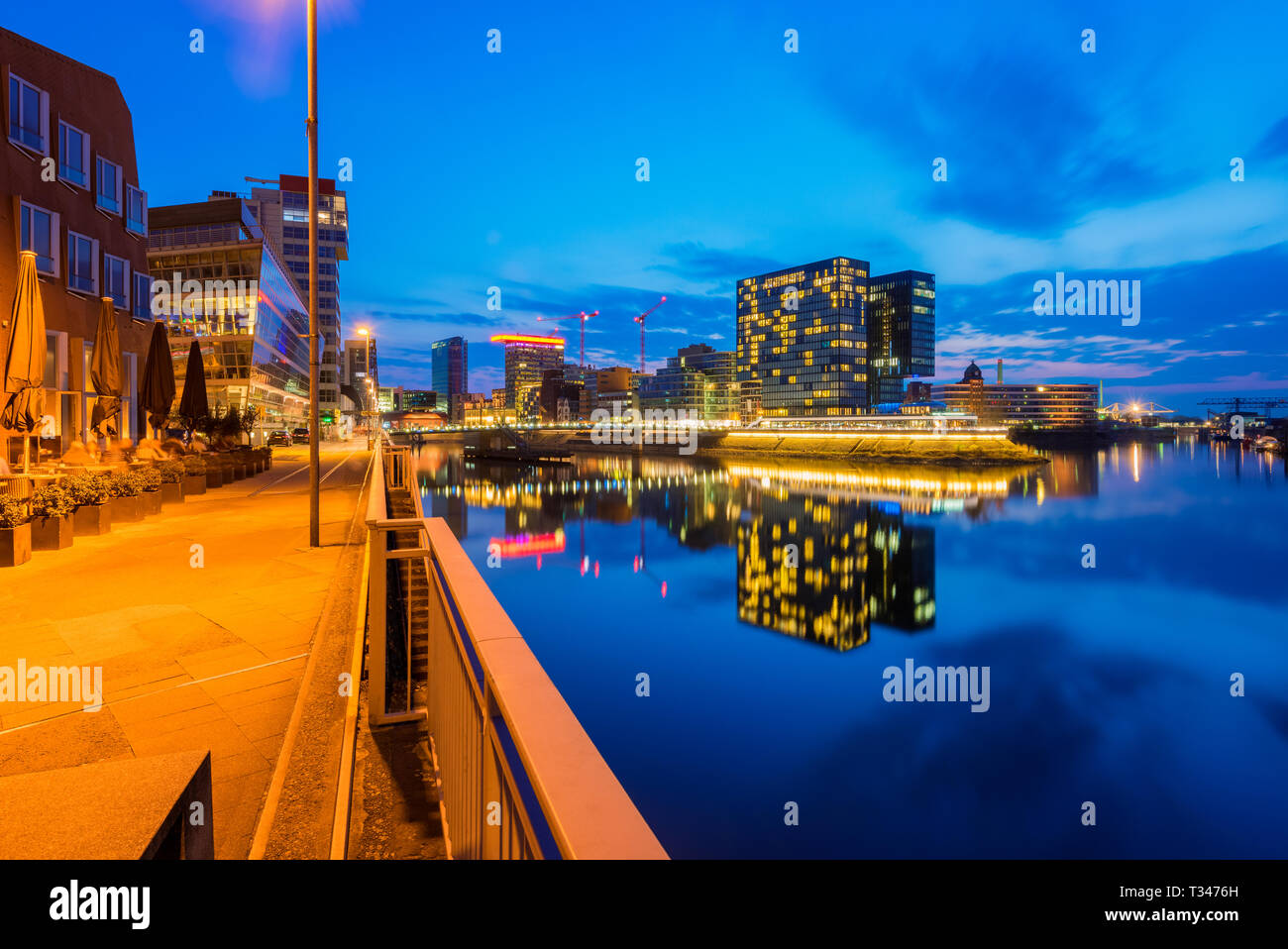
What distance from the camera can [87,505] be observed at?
12.8 metres

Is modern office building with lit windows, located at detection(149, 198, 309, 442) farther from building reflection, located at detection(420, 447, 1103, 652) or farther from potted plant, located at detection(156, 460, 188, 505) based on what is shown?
potted plant, located at detection(156, 460, 188, 505)

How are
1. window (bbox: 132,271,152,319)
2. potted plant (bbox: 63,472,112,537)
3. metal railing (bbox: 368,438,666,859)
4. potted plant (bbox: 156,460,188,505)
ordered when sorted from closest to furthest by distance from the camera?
metal railing (bbox: 368,438,666,859) → potted plant (bbox: 63,472,112,537) → potted plant (bbox: 156,460,188,505) → window (bbox: 132,271,152,319)

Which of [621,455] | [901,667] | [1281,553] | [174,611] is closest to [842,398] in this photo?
[621,455]

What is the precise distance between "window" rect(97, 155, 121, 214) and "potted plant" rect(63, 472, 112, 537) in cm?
1952

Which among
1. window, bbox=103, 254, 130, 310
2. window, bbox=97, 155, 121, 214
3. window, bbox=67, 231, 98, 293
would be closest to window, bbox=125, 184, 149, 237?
window, bbox=97, 155, 121, 214

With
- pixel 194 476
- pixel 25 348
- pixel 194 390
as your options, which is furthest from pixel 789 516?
pixel 25 348

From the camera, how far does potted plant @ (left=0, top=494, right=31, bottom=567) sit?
10211 millimetres

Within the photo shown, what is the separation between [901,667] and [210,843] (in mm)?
18433

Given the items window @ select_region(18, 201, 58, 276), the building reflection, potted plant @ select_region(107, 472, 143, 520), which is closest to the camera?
potted plant @ select_region(107, 472, 143, 520)

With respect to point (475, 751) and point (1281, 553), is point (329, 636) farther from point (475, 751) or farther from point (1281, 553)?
point (1281, 553)

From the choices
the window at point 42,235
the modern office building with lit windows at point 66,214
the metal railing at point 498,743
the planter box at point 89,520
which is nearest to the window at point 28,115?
the modern office building with lit windows at point 66,214

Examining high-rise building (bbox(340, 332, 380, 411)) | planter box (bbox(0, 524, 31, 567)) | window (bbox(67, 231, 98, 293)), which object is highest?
high-rise building (bbox(340, 332, 380, 411))

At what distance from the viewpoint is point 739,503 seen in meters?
53.6

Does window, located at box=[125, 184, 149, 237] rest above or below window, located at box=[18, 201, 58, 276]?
above
